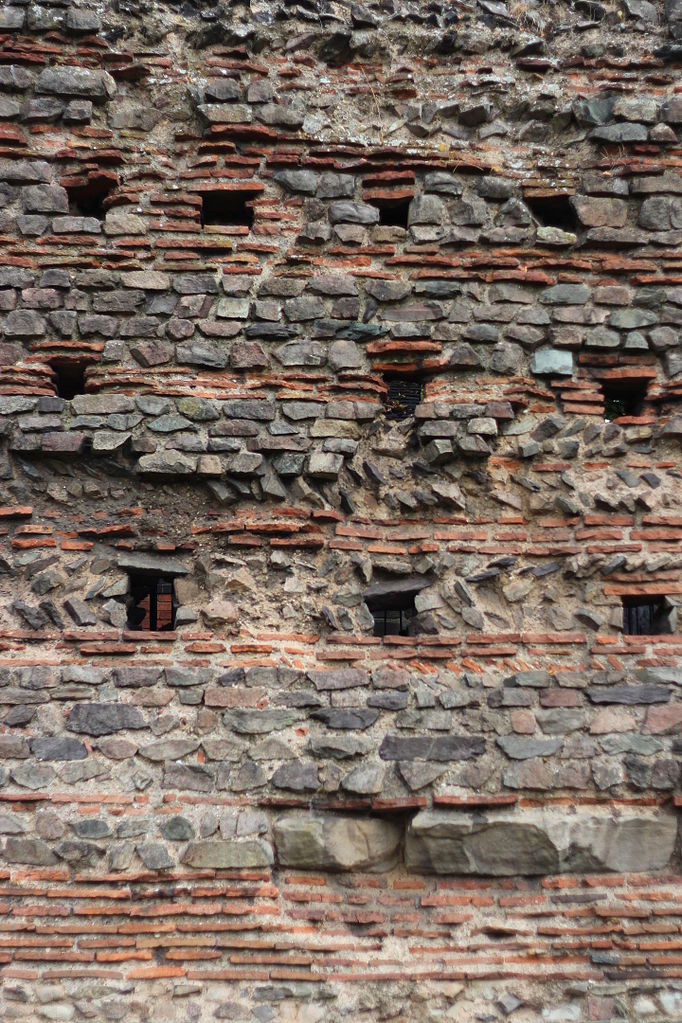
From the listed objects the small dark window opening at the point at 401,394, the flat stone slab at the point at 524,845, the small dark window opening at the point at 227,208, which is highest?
the small dark window opening at the point at 227,208

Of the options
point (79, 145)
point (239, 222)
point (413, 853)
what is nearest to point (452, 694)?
point (413, 853)

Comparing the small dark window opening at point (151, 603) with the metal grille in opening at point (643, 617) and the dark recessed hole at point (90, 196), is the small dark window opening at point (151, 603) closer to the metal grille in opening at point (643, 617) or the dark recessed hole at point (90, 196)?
the dark recessed hole at point (90, 196)

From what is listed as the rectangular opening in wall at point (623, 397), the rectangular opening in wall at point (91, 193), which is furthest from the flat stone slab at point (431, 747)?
the rectangular opening in wall at point (91, 193)

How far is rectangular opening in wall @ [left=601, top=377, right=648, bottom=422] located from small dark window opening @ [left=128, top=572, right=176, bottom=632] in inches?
93.5

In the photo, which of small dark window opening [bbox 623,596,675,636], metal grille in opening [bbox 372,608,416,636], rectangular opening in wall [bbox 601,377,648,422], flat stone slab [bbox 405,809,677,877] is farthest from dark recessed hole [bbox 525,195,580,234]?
flat stone slab [bbox 405,809,677,877]

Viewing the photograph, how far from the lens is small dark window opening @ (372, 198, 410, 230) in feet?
17.2

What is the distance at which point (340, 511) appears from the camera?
4.79 meters

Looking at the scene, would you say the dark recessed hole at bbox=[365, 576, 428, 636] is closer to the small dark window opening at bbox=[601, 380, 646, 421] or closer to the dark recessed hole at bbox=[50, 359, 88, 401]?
the small dark window opening at bbox=[601, 380, 646, 421]

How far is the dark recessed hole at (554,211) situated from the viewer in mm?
5270

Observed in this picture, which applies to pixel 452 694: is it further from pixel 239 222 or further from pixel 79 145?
pixel 79 145

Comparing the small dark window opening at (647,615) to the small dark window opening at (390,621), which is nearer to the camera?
the small dark window opening at (647,615)

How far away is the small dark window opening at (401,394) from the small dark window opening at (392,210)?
84 cm

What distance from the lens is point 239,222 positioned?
531 centimetres

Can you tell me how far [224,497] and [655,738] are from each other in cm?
225
